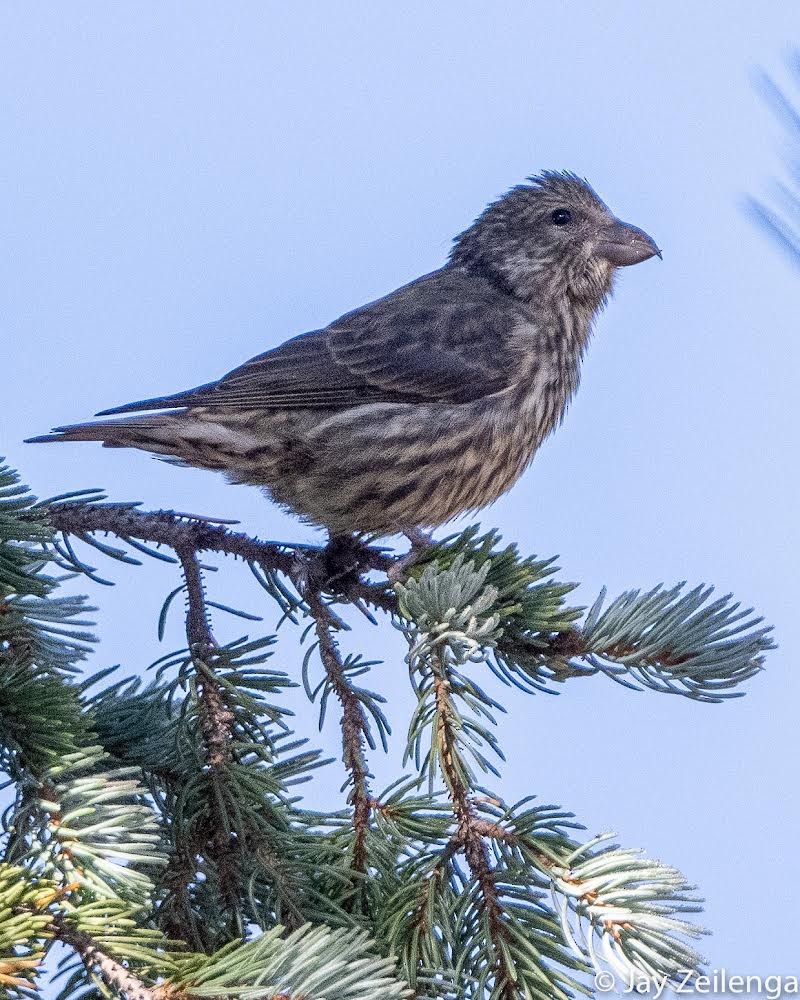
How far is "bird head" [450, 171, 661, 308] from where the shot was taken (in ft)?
16.1

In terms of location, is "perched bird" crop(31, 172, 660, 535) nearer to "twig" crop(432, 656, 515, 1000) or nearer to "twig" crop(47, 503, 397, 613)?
"twig" crop(47, 503, 397, 613)

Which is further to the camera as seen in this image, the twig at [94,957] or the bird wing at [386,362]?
the bird wing at [386,362]

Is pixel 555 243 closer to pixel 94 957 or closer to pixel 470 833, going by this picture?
pixel 470 833

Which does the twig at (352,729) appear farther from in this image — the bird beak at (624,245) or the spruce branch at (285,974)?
the bird beak at (624,245)

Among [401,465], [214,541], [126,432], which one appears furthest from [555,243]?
[214,541]

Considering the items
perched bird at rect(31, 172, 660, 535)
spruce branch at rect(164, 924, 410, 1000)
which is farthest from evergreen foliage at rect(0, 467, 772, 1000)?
perched bird at rect(31, 172, 660, 535)

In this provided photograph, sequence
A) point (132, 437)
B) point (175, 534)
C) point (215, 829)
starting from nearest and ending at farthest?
point (215, 829)
point (175, 534)
point (132, 437)

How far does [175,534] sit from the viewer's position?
9.28ft

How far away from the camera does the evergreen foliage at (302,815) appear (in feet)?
5.65

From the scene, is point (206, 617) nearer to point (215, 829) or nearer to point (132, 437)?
point (215, 829)

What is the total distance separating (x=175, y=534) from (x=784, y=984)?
1.65 metres

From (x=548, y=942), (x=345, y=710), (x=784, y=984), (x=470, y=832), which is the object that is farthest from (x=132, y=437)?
(x=784, y=984)

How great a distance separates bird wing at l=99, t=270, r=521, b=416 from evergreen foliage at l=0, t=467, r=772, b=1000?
53.7 inches

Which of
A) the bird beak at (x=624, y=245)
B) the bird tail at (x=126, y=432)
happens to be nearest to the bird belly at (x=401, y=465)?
the bird tail at (x=126, y=432)
